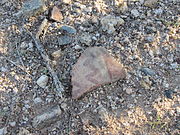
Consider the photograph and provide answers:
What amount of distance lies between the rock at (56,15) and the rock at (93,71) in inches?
17.2

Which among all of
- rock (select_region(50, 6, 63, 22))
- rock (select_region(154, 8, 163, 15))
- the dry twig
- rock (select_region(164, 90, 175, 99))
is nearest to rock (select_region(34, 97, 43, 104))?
the dry twig

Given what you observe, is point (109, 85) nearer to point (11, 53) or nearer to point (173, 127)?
point (173, 127)

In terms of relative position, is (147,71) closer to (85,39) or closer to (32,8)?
(85,39)

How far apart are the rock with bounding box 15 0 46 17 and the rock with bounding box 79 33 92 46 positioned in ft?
1.50

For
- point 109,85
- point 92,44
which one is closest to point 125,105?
point 109,85

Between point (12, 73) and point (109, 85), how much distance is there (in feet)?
2.52

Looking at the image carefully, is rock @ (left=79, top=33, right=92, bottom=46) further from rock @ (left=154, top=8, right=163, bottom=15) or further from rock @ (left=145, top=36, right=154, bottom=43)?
rock @ (left=154, top=8, right=163, bottom=15)

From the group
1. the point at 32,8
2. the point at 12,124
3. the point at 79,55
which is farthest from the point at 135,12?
the point at 12,124

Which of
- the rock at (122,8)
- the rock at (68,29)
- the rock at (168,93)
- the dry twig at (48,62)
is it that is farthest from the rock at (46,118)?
the rock at (122,8)

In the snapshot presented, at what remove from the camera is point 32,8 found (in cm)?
320

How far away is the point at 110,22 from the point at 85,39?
0.92 ft

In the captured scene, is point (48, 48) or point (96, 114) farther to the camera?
point (48, 48)

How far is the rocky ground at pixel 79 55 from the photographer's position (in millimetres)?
2717

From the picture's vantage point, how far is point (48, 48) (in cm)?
301
